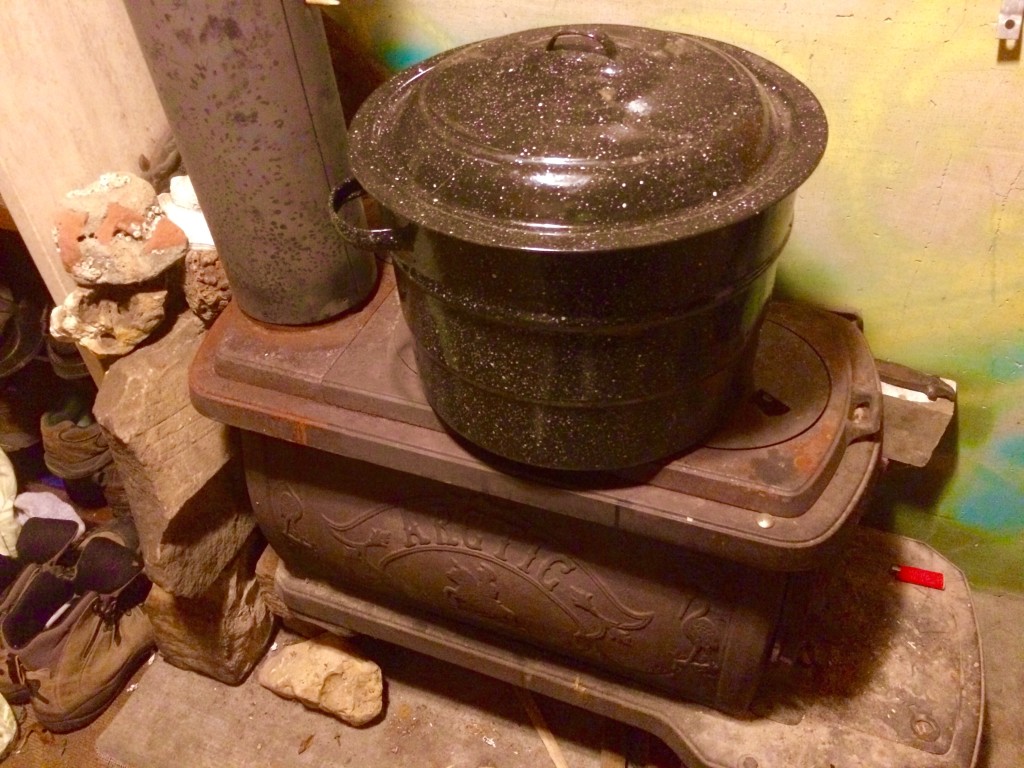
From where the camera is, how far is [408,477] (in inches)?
37.8

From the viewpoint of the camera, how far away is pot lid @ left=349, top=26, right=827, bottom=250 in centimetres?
60

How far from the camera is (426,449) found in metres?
0.85

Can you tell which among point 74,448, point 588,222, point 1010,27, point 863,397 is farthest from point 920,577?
point 74,448

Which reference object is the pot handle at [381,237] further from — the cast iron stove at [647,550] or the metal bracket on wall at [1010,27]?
the metal bracket on wall at [1010,27]

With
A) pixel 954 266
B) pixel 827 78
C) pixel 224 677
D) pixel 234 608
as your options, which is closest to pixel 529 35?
pixel 827 78

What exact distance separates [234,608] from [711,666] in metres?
0.79

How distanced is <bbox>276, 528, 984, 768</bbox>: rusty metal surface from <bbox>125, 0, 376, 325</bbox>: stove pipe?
50 centimetres

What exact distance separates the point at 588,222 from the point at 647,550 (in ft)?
1.38

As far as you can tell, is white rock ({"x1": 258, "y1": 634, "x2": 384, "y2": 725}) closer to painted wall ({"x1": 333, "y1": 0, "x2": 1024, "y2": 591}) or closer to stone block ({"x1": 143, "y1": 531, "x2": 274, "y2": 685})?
stone block ({"x1": 143, "y1": 531, "x2": 274, "y2": 685})

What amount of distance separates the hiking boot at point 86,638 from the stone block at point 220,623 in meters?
0.08

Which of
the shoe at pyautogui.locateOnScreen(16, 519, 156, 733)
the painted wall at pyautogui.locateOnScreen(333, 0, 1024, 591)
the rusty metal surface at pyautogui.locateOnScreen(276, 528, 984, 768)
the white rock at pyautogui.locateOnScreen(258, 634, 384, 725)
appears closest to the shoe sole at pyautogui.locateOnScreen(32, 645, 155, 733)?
the shoe at pyautogui.locateOnScreen(16, 519, 156, 733)

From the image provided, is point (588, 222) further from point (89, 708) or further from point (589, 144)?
point (89, 708)

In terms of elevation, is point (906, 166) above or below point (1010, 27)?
below

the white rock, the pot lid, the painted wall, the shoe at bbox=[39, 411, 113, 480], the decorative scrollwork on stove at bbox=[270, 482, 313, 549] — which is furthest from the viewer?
the shoe at bbox=[39, 411, 113, 480]
